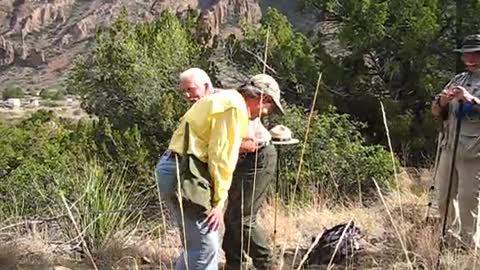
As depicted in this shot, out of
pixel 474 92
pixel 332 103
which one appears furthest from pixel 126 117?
pixel 474 92

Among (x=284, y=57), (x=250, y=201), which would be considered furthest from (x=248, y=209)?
(x=284, y=57)

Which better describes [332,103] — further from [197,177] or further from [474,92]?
[197,177]

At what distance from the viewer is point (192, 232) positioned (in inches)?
142

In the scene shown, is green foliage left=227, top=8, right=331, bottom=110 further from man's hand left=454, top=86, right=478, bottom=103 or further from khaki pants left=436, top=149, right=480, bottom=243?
man's hand left=454, top=86, right=478, bottom=103

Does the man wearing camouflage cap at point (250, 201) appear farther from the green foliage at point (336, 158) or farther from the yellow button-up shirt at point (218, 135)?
the green foliage at point (336, 158)

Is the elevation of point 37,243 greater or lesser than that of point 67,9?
greater

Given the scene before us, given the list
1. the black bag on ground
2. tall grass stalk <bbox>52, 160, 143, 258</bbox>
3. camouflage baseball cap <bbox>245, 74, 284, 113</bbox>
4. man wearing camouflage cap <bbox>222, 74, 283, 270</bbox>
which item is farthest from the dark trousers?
tall grass stalk <bbox>52, 160, 143, 258</bbox>

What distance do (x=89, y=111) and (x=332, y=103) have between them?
12.6ft

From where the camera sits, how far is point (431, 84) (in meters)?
11.3

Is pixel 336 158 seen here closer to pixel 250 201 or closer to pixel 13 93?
pixel 250 201

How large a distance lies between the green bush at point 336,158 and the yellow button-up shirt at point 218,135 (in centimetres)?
484

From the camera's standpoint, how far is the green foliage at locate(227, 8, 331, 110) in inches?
484

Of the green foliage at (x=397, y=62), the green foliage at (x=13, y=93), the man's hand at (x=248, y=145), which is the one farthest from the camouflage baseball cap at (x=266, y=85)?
the green foliage at (x=13, y=93)

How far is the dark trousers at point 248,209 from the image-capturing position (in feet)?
15.5
